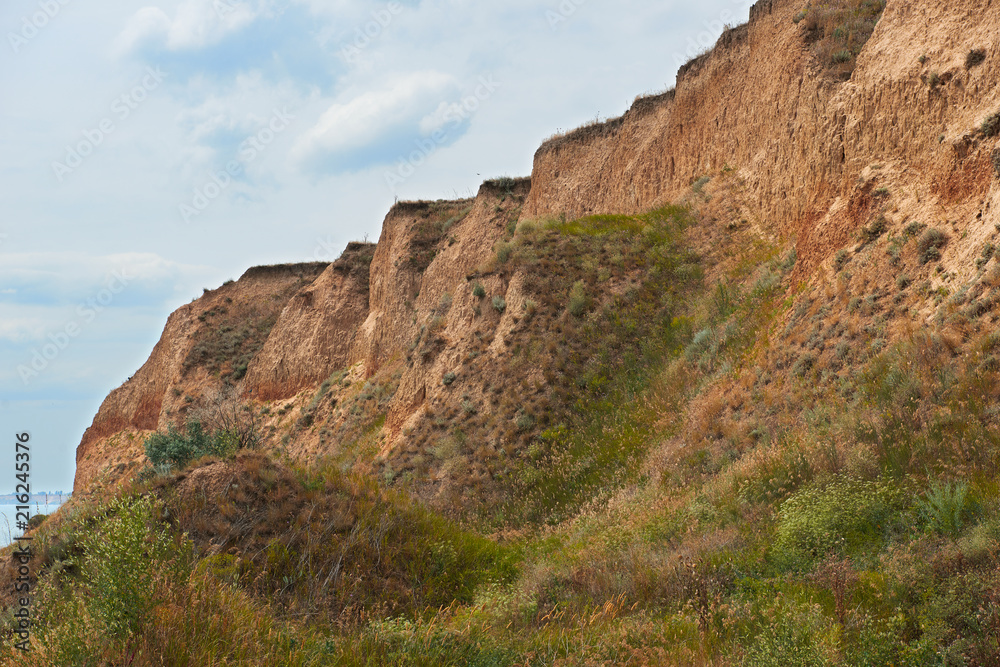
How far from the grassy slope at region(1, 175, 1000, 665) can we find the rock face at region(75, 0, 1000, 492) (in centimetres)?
165

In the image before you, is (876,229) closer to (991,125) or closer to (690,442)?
(991,125)

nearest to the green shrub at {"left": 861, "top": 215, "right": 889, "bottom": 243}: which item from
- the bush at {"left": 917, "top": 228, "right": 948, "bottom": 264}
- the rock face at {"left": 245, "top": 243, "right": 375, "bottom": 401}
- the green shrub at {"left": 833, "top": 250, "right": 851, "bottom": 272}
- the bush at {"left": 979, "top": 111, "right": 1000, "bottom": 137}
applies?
the green shrub at {"left": 833, "top": 250, "right": 851, "bottom": 272}

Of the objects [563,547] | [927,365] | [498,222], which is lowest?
[563,547]

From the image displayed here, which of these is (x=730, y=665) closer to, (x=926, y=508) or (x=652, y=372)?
(x=926, y=508)

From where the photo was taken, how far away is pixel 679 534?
8.53 m

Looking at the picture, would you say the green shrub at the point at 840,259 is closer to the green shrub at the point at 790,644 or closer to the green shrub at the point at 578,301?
the green shrub at the point at 578,301

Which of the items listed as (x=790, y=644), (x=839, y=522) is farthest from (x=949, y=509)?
(x=790, y=644)

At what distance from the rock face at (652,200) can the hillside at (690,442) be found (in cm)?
10

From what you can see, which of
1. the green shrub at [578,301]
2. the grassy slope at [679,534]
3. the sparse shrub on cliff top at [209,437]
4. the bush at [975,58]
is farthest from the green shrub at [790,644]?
the green shrub at [578,301]

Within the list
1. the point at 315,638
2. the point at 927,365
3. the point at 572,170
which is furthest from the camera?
the point at 572,170

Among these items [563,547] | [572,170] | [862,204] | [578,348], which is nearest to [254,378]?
[572,170]

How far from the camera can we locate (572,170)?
28.8m

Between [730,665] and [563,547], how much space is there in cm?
552

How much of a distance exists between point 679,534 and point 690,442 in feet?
11.0
